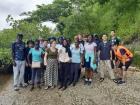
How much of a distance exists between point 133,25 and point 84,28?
11.7 ft

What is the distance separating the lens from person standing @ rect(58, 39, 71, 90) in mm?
18531

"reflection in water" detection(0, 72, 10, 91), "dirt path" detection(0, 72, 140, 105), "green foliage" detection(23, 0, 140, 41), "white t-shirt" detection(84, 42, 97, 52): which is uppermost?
"green foliage" detection(23, 0, 140, 41)

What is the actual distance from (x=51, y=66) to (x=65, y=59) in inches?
23.8

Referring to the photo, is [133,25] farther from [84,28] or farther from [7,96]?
[7,96]

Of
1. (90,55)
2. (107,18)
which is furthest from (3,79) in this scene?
(107,18)

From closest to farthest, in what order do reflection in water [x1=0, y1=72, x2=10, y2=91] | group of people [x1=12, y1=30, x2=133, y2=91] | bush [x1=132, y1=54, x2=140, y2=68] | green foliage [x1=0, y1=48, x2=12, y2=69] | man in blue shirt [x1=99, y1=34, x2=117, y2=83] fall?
group of people [x1=12, y1=30, x2=133, y2=91] < man in blue shirt [x1=99, y1=34, x2=117, y2=83] < reflection in water [x1=0, y1=72, x2=10, y2=91] < bush [x1=132, y1=54, x2=140, y2=68] < green foliage [x1=0, y1=48, x2=12, y2=69]

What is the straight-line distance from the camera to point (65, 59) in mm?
18578

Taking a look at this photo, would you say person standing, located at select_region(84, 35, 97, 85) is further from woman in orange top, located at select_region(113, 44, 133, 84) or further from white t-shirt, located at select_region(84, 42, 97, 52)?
woman in orange top, located at select_region(113, 44, 133, 84)

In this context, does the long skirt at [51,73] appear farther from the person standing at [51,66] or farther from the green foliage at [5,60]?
the green foliage at [5,60]

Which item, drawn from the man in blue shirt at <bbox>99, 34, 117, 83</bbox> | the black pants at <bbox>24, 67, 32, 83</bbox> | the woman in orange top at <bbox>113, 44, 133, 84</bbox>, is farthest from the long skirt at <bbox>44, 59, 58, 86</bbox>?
the woman in orange top at <bbox>113, 44, 133, 84</bbox>

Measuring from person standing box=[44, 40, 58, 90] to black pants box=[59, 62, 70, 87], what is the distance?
0.21m

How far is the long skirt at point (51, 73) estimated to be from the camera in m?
18.6

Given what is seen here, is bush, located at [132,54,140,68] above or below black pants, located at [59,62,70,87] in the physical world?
above

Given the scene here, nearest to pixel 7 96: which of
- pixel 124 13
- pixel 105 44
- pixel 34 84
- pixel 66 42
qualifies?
pixel 34 84
